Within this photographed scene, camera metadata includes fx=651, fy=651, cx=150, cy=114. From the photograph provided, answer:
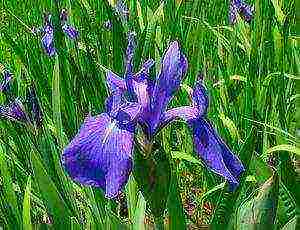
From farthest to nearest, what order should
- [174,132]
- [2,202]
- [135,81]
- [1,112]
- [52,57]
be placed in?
1. [52,57]
2. [174,132]
3. [1,112]
4. [2,202]
5. [135,81]

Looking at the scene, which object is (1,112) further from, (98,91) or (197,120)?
(197,120)

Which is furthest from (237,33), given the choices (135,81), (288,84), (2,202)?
(135,81)

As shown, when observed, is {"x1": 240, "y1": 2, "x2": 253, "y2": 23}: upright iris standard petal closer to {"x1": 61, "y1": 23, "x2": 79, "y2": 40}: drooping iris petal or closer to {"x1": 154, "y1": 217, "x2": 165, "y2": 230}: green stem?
{"x1": 61, "y1": 23, "x2": 79, "y2": 40}: drooping iris petal

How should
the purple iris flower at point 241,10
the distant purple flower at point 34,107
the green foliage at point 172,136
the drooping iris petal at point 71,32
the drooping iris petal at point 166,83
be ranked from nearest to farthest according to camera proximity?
the drooping iris petal at point 166,83 → the green foliage at point 172,136 → the distant purple flower at point 34,107 → the drooping iris petal at point 71,32 → the purple iris flower at point 241,10

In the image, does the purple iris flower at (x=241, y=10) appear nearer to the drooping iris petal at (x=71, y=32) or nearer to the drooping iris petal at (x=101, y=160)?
the drooping iris petal at (x=71, y=32)

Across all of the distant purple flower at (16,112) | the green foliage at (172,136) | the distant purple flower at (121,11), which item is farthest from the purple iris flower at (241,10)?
the distant purple flower at (16,112)
